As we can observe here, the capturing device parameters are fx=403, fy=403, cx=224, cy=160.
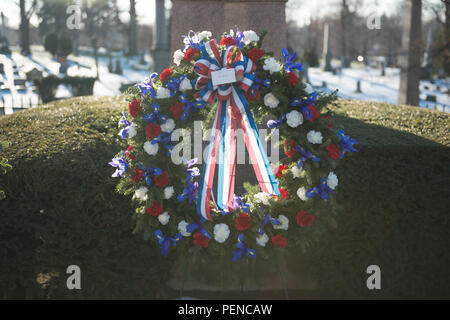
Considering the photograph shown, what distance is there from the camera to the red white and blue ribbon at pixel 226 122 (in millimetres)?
3487

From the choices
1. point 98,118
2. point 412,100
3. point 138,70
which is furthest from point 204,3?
point 138,70

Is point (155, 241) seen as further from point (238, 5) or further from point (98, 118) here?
point (238, 5)

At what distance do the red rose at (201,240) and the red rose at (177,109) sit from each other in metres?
1.08

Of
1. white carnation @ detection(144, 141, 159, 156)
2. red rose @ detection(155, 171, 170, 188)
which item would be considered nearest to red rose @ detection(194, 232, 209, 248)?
red rose @ detection(155, 171, 170, 188)

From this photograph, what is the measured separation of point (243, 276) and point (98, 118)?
324 centimetres

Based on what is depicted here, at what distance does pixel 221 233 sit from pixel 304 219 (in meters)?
Result: 0.75

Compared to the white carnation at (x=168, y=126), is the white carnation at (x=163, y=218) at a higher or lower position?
lower

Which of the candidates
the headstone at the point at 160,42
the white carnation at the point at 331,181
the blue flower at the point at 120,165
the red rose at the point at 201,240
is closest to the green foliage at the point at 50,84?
the headstone at the point at 160,42

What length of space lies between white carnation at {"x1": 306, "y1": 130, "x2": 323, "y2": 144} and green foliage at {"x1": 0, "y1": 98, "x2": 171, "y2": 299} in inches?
72.9

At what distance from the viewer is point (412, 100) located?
14188mm

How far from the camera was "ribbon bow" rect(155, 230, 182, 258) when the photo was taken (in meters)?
3.61

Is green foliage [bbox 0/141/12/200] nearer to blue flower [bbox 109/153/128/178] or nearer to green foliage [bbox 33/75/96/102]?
blue flower [bbox 109/153/128/178]

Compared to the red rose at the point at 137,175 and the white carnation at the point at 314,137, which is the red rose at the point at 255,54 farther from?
the red rose at the point at 137,175

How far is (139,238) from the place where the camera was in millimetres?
4008
